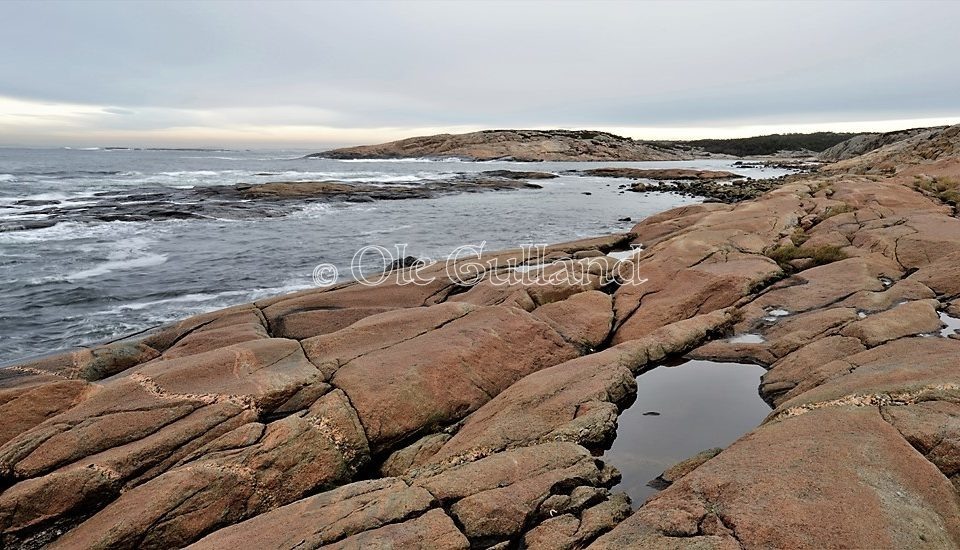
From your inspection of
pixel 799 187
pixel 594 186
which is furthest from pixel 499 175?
pixel 799 187

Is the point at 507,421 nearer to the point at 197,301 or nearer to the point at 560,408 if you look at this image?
the point at 560,408

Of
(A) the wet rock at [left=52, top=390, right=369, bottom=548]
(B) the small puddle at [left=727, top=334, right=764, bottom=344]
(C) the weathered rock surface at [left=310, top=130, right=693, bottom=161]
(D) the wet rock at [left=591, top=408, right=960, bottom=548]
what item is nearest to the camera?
(D) the wet rock at [left=591, top=408, right=960, bottom=548]

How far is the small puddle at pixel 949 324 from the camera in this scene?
8461 millimetres

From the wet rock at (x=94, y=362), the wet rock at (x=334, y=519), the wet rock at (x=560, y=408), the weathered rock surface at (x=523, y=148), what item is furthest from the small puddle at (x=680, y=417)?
the weathered rock surface at (x=523, y=148)

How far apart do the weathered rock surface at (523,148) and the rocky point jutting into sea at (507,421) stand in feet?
464

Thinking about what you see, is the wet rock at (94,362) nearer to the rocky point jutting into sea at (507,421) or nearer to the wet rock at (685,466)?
the rocky point jutting into sea at (507,421)

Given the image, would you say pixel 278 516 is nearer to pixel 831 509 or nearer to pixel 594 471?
pixel 594 471

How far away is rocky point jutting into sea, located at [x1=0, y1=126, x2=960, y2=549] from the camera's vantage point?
16.5 feet

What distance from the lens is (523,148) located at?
156 meters

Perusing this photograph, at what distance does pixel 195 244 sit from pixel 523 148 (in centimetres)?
13479

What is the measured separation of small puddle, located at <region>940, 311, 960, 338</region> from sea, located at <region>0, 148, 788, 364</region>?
1842cm

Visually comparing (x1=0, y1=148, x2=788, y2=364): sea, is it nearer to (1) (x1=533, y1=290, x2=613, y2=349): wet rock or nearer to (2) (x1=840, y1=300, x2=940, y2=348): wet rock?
(1) (x1=533, y1=290, x2=613, y2=349): wet rock

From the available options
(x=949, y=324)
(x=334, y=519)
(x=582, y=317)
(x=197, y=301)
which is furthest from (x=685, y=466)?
(x=197, y=301)

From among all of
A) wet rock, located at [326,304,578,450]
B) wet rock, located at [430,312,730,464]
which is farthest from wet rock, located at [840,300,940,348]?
wet rock, located at [326,304,578,450]
